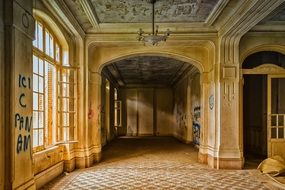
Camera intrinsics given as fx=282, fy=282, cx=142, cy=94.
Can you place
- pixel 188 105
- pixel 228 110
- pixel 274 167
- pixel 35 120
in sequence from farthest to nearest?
1. pixel 188 105
2. pixel 228 110
3. pixel 274 167
4. pixel 35 120

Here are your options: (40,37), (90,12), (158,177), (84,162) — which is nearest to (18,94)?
(40,37)

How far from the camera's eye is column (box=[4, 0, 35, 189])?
135 inches

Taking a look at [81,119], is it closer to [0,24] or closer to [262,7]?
[0,24]

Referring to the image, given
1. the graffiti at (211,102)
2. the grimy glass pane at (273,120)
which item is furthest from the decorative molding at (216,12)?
the grimy glass pane at (273,120)

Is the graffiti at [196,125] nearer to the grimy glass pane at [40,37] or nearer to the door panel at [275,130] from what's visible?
the door panel at [275,130]

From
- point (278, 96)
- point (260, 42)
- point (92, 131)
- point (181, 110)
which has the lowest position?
point (92, 131)

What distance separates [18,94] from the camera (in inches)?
142

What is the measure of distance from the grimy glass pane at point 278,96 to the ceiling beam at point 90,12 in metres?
5.20

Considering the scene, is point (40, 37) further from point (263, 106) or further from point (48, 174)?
point (263, 106)

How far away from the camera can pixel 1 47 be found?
3.35 m

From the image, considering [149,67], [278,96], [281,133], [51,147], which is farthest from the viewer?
[149,67]

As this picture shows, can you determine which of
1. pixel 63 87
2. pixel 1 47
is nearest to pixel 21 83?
pixel 1 47

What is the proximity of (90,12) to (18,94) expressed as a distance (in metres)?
2.83

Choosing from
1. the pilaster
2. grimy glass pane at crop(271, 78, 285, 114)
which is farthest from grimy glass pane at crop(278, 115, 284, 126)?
the pilaster
